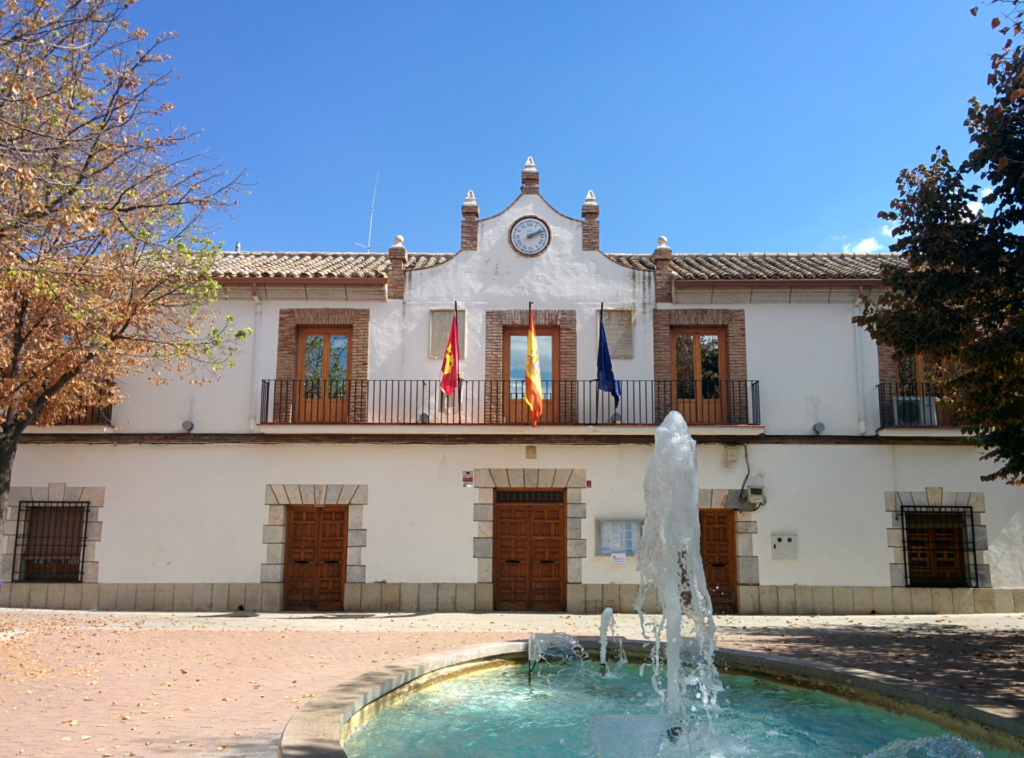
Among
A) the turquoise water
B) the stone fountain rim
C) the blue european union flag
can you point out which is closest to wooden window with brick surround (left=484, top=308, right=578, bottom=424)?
the blue european union flag

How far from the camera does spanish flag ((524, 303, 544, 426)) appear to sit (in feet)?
40.8

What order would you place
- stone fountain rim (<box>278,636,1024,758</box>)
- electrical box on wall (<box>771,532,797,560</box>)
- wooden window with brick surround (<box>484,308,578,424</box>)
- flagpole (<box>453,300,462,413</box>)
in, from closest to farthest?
stone fountain rim (<box>278,636,1024,758</box>)
electrical box on wall (<box>771,532,797,560</box>)
flagpole (<box>453,300,462,413</box>)
wooden window with brick surround (<box>484,308,578,424</box>)

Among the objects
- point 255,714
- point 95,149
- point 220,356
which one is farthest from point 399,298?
point 255,714

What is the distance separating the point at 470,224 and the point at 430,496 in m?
4.83

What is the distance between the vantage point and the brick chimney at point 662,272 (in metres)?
13.3

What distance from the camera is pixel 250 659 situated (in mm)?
7676

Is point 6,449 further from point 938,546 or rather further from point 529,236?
point 938,546

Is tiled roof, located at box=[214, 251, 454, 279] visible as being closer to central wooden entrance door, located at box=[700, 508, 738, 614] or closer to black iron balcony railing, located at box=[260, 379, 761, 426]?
black iron balcony railing, located at box=[260, 379, 761, 426]

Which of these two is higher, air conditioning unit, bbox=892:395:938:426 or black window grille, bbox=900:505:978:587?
air conditioning unit, bbox=892:395:938:426

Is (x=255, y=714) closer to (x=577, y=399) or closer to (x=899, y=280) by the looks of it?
(x=899, y=280)

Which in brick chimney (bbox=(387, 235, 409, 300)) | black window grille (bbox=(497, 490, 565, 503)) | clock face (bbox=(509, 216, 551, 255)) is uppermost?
clock face (bbox=(509, 216, 551, 255))

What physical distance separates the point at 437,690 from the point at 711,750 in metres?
2.50

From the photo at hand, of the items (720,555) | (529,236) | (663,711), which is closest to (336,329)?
(529,236)

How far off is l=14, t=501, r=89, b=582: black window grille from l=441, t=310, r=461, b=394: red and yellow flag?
6.21 m
